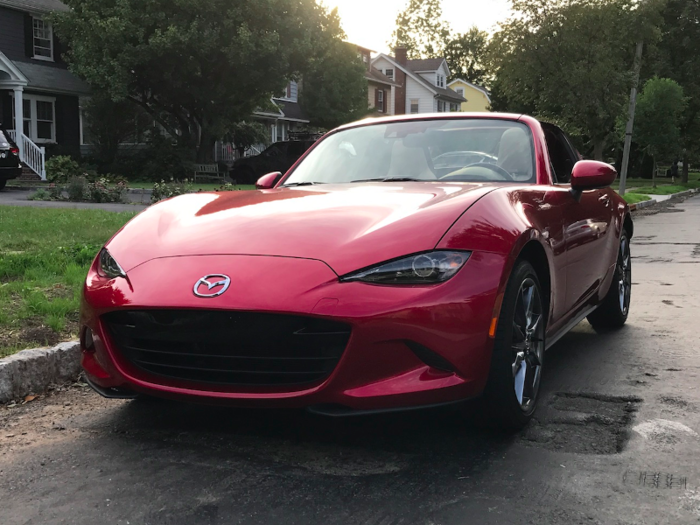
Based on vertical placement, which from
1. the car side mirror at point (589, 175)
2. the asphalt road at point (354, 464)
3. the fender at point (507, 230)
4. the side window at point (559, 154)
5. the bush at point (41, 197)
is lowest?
the asphalt road at point (354, 464)

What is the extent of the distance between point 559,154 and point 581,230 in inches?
36.3

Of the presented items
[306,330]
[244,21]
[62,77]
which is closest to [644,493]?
[306,330]

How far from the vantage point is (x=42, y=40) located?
3012 centimetres

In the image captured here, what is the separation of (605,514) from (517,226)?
1.28 m

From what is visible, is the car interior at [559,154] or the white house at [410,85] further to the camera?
the white house at [410,85]

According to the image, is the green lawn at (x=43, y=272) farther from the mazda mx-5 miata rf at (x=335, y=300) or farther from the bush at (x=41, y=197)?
the bush at (x=41, y=197)

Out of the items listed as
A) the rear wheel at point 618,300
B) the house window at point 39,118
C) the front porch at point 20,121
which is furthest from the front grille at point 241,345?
the house window at point 39,118

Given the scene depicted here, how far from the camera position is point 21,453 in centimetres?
335

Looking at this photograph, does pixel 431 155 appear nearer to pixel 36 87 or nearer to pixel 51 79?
pixel 36 87

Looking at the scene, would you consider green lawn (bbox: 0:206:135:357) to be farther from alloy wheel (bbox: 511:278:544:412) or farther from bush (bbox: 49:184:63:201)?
bush (bbox: 49:184:63:201)

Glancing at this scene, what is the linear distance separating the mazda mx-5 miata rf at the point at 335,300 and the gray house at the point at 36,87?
79.7 feet

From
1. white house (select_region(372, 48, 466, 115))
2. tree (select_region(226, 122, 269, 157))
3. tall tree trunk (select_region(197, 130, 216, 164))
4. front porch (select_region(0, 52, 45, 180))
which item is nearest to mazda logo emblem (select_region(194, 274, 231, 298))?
front porch (select_region(0, 52, 45, 180))

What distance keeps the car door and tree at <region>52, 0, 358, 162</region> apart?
23.0 m

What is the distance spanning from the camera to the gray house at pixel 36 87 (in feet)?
87.2
